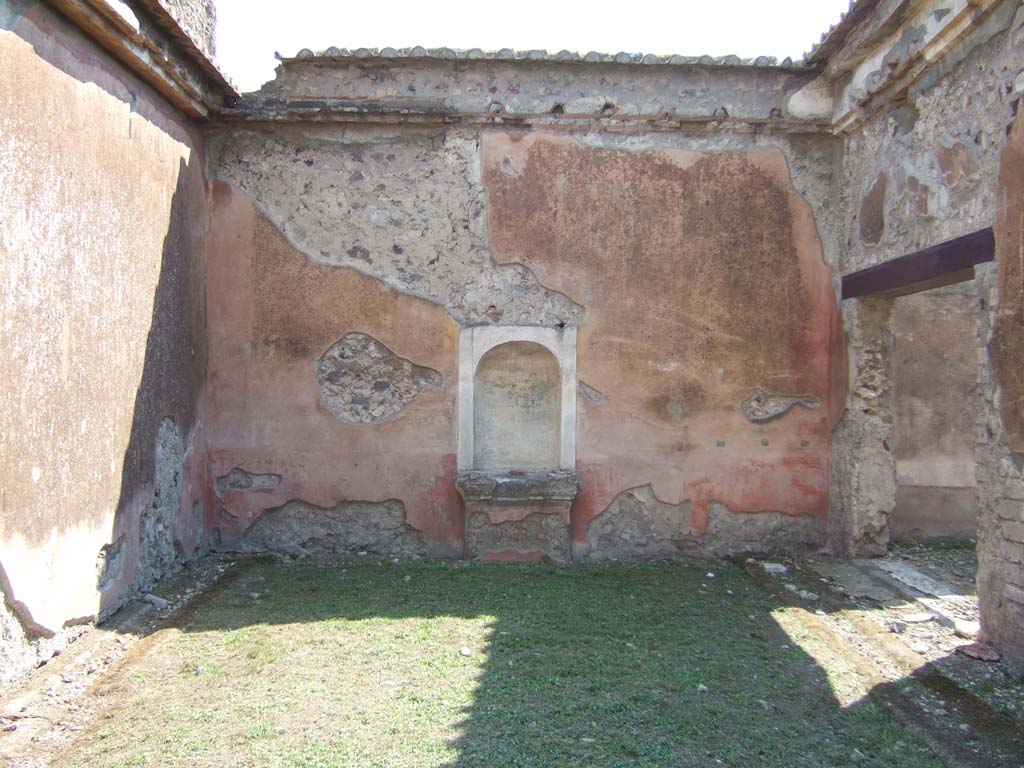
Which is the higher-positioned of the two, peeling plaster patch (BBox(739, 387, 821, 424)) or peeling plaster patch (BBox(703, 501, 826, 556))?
peeling plaster patch (BBox(739, 387, 821, 424))

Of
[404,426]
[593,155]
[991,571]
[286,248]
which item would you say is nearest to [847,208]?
[593,155]

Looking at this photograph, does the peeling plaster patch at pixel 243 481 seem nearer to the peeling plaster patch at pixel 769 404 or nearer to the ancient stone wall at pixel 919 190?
the peeling plaster patch at pixel 769 404

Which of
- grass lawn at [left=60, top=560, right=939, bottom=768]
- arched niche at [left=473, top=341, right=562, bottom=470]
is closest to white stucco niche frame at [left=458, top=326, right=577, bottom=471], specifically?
arched niche at [left=473, top=341, right=562, bottom=470]

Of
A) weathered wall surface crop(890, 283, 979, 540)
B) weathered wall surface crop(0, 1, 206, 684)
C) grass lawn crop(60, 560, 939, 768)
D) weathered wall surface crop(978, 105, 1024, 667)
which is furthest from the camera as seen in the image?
weathered wall surface crop(890, 283, 979, 540)

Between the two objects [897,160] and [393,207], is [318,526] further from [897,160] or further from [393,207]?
[897,160]

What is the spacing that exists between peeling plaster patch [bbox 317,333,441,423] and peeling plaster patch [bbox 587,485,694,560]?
1.68 m

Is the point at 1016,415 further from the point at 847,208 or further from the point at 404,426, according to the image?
the point at 404,426

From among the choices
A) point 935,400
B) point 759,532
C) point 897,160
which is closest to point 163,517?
point 759,532

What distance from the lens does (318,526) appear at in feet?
19.3

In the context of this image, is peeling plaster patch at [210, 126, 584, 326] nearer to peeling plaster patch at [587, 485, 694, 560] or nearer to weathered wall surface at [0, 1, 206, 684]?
weathered wall surface at [0, 1, 206, 684]

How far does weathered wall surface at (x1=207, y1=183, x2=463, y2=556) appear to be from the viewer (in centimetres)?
582

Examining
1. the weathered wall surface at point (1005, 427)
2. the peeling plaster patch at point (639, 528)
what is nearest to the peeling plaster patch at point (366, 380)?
the peeling plaster patch at point (639, 528)

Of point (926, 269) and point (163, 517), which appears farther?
point (163, 517)

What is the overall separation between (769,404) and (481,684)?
3455 mm
